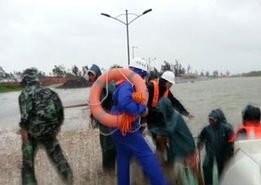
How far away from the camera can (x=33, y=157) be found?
462 centimetres

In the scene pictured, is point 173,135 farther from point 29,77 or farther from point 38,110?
point 29,77

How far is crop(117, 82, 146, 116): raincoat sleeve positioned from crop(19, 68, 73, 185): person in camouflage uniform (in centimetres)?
94

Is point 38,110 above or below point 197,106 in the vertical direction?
above

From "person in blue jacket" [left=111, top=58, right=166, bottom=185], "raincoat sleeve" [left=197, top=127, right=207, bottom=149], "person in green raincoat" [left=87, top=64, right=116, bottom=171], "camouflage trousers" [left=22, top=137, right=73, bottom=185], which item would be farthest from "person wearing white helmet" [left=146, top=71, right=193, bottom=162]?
"camouflage trousers" [left=22, top=137, right=73, bottom=185]

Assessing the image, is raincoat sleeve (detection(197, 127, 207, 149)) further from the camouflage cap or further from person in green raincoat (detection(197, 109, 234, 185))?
the camouflage cap

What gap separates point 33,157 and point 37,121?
0.46m

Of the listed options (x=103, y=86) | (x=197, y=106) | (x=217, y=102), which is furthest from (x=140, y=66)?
(x=217, y=102)

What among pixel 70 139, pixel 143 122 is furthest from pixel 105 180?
pixel 70 139

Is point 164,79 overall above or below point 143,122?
above

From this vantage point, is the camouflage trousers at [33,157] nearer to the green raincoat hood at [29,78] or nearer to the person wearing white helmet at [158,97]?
the green raincoat hood at [29,78]

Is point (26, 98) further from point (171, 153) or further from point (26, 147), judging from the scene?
point (171, 153)

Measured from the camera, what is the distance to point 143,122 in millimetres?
5270

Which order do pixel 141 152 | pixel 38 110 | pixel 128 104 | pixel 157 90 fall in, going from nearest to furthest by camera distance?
pixel 128 104 < pixel 141 152 < pixel 38 110 < pixel 157 90

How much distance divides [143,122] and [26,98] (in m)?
1.61
